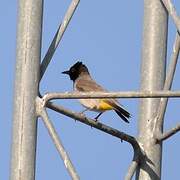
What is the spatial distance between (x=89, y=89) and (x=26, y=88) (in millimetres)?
5356

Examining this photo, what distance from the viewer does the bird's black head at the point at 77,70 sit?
47.9 feet

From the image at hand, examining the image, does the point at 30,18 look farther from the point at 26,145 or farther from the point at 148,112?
the point at 148,112

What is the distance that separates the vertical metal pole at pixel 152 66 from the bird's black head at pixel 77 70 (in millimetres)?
5329

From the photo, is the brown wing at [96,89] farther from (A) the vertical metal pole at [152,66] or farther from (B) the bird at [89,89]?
(A) the vertical metal pole at [152,66]

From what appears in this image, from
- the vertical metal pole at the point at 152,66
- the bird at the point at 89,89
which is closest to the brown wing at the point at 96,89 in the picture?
the bird at the point at 89,89

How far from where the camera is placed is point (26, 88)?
7.88 metres

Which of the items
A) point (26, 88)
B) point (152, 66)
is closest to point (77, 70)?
point (152, 66)

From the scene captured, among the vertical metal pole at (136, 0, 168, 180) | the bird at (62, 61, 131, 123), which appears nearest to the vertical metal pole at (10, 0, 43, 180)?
the vertical metal pole at (136, 0, 168, 180)

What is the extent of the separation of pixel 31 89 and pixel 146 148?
1.58 m

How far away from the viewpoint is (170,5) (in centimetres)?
840

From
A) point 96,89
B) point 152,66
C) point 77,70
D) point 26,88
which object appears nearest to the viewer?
point 26,88

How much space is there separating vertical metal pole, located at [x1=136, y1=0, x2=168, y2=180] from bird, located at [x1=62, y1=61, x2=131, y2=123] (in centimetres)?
176

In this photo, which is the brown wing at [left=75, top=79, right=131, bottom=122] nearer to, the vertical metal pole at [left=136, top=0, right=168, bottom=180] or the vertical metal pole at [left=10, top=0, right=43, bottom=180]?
the vertical metal pole at [left=136, top=0, right=168, bottom=180]

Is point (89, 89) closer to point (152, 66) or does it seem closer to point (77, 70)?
point (77, 70)
